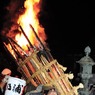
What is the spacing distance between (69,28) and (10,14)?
2.35 m

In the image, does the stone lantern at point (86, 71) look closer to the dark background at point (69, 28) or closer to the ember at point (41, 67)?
the ember at point (41, 67)

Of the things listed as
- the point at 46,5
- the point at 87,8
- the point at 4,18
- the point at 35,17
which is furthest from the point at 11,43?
the point at 87,8

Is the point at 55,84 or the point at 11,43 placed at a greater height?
the point at 11,43

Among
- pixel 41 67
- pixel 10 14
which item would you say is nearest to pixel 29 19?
pixel 10 14

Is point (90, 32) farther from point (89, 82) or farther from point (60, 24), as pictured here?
point (89, 82)

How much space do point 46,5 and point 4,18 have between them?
5.40 feet

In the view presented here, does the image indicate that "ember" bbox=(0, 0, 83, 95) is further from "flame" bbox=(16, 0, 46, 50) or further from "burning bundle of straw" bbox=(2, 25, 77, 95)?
"flame" bbox=(16, 0, 46, 50)

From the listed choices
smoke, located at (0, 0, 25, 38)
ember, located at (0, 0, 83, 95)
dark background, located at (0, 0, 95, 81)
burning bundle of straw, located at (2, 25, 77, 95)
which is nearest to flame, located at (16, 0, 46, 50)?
smoke, located at (0, 0, 25, 38)

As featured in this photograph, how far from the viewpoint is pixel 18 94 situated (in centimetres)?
595

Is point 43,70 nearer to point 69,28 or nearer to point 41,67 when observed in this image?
point 41,67

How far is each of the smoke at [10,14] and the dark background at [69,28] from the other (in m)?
1.21

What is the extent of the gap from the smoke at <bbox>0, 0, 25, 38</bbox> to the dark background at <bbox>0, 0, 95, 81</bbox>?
1.21 m

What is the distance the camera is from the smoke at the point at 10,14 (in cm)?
1018

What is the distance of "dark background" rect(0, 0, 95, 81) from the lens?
11.4m
